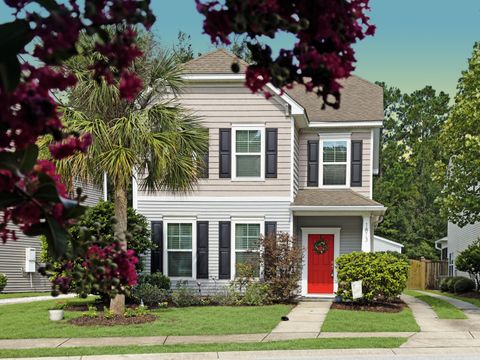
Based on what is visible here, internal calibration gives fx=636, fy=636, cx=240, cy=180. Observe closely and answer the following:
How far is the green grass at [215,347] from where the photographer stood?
10227mm

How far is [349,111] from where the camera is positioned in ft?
66.8

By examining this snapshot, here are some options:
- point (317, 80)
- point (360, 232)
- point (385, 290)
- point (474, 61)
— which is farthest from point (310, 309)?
point (317, 80)

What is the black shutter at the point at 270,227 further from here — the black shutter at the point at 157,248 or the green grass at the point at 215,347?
the green grass at the point at 215,347

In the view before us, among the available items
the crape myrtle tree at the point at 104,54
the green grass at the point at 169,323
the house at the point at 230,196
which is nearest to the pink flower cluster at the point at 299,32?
the crape myrtle tree at the point at 104,54

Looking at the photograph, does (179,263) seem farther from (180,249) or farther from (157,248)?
(157,248)

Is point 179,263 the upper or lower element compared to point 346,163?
lower

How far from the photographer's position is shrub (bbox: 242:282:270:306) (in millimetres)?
17047

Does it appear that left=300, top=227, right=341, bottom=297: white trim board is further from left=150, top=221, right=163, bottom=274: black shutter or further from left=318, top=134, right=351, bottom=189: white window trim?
left=150, top=221, right=163, bottom=274: black shutter

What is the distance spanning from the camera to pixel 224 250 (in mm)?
18484

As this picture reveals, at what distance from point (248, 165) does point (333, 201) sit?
2.77 m

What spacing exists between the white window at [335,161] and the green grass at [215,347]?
30.2ft

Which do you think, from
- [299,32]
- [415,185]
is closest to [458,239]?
[415,185]

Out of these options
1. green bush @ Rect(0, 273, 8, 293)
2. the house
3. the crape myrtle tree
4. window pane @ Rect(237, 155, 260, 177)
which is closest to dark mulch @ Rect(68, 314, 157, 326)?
the house

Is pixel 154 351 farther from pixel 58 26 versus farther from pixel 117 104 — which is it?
pixel 58 26
